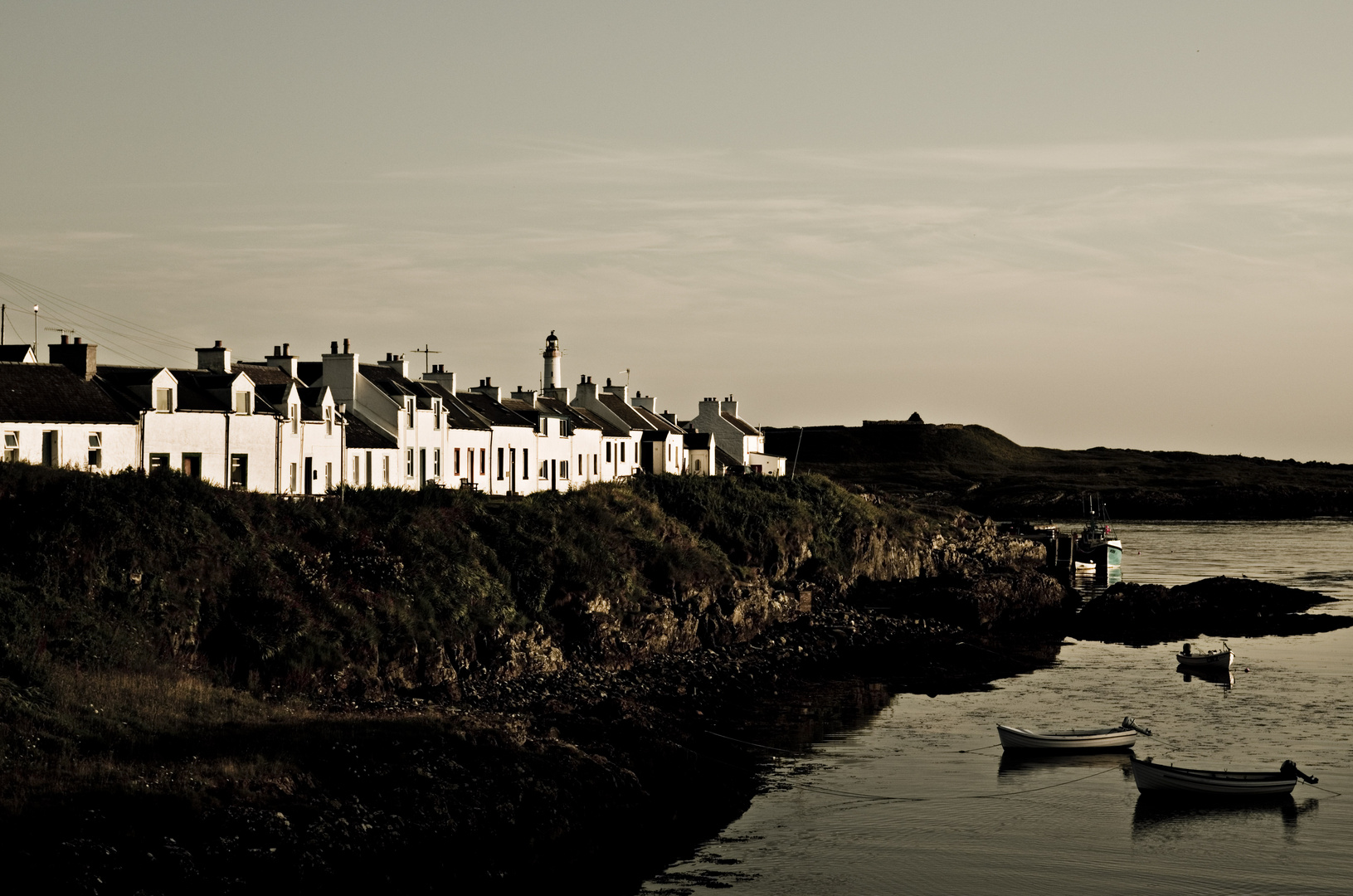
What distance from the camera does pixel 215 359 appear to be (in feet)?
179

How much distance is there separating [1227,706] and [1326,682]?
294 inches

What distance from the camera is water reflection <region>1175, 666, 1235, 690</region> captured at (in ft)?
168

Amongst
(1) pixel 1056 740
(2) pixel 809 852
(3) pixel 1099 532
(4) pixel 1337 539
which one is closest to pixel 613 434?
(3) pixel 1099 532

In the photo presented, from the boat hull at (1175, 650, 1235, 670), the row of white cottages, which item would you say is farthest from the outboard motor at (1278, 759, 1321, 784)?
the row of white cottages

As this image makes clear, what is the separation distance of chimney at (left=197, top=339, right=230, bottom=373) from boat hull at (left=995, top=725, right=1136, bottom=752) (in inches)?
1375

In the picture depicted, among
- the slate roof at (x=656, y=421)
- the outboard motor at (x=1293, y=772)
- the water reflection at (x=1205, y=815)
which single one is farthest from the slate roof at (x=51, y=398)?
the slate roof at (x=656, y=421)

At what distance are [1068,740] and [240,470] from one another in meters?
32.5

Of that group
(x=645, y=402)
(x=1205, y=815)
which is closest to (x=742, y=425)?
(x=645, y=402)

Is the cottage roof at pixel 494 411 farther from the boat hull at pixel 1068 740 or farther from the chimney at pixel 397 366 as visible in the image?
the boat hull at pixel 1068 740

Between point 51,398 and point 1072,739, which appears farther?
point 51,398

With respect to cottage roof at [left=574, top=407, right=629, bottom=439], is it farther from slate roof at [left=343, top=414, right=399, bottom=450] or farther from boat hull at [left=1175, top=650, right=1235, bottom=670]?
boat hull at [left=1175, top=650, right=1235, bottom=670]

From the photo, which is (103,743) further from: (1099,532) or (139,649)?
(1099,532)

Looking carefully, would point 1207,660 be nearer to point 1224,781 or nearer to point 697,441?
point 1224,781

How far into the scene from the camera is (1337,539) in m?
135
